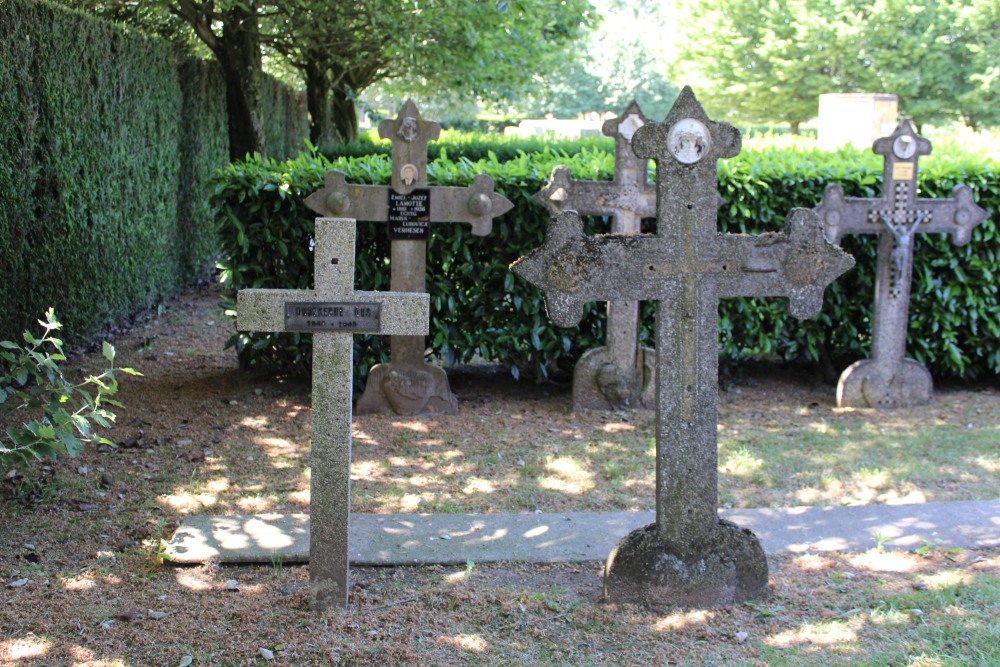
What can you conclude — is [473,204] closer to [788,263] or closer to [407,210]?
[407,210]

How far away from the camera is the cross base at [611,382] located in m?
7.62

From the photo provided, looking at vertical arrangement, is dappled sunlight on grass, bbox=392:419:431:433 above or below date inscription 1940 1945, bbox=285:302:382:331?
below

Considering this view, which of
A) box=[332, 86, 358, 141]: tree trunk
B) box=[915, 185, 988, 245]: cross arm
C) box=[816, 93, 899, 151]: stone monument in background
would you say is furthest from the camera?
box=[332, 86, 358, 141]: tree trunk

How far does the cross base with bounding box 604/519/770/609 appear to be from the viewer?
4.18 metres

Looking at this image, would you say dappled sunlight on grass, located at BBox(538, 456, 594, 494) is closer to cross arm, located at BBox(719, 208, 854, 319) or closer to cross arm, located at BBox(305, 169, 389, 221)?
cross arm, located at BBox(719, 208, 854, 319)

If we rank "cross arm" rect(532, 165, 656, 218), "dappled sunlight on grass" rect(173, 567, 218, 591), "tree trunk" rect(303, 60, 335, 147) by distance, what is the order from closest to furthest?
"dappled sunlight on grass" rect(173, 567, 218, 591), "cross arm" rect(532, 165, 656, 218), "tree trunk" rect(303, 60, 335, 147)

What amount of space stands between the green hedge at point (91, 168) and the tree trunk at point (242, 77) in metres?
0.49

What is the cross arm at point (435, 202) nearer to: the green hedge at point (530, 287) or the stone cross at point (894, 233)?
the green hedge at point (530, 287)

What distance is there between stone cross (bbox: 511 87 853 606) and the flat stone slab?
0.62 meters

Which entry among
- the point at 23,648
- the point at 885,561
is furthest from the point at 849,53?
the point at 23,648

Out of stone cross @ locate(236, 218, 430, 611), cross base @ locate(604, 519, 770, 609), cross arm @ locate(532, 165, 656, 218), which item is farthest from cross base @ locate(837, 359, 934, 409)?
stone cross @ locate(236, 218, 430, 611)

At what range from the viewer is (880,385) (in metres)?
7.84

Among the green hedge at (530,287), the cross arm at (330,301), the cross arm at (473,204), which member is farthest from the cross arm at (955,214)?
the cross arm at (330,301)

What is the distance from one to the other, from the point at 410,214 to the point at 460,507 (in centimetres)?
256
